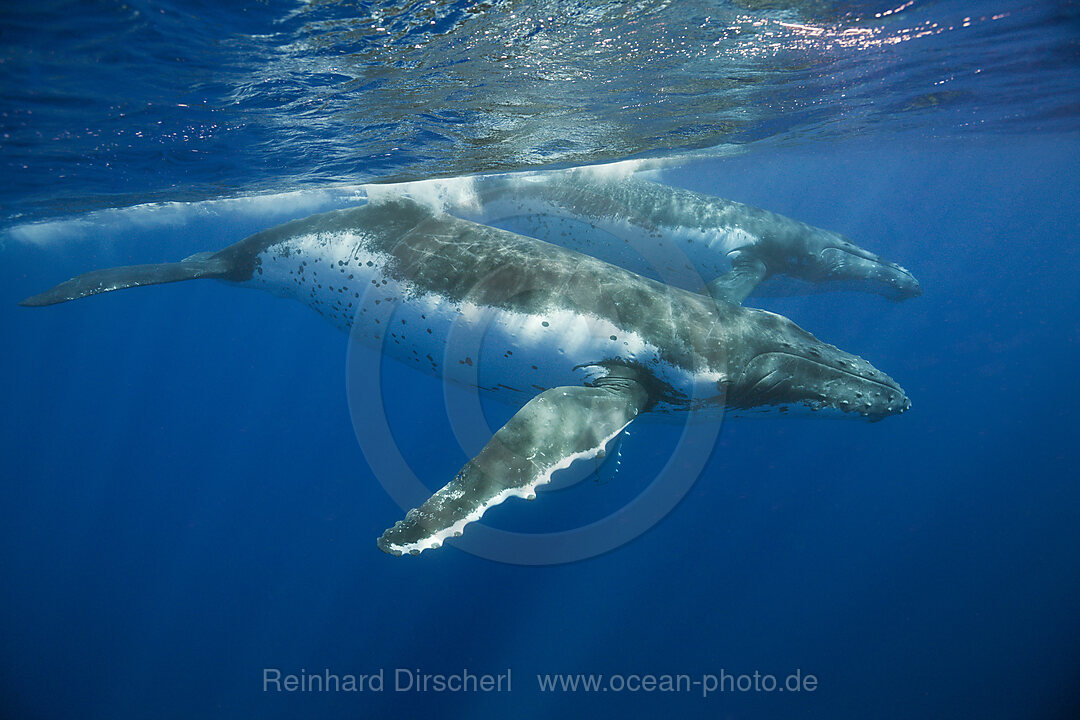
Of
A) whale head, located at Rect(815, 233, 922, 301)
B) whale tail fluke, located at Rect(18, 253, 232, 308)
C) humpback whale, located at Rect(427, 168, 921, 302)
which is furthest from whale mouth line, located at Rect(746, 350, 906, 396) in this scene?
whale tail fluke, located at Rect(18, 253, 232, 308)

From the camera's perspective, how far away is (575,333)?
596 cm

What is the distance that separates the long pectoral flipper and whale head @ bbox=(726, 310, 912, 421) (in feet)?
5.68

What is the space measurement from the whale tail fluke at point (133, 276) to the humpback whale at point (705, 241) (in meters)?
7.00

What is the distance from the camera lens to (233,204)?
21938 millimetres

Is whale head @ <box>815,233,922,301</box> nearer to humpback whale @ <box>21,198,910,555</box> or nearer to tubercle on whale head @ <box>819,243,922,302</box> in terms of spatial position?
tubercle on whale head @ <box>819,243,922,302</box>

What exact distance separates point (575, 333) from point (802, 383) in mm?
2879

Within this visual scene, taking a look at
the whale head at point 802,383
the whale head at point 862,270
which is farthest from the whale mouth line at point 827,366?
the whale head at point 862,270

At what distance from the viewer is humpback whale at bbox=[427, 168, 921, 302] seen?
10.9 m

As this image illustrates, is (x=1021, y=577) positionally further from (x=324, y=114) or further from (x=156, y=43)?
(x=156, y=43)

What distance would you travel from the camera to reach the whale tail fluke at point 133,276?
25.2ft

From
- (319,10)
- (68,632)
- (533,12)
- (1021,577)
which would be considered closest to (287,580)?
(68,632)

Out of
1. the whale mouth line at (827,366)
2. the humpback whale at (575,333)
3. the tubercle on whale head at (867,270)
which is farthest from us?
the tubercle on whale head at (867,270)

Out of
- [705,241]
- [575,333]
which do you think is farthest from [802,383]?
[705,241]

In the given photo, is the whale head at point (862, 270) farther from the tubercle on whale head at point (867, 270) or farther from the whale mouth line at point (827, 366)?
the whale mouth line at point (827, 366)
